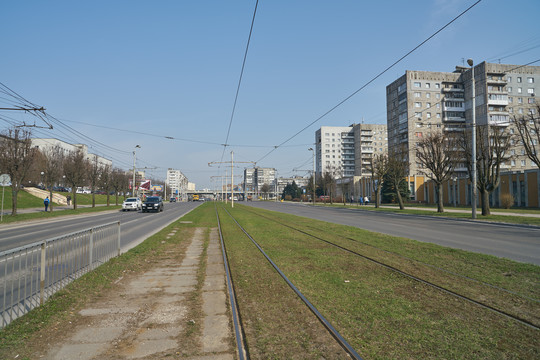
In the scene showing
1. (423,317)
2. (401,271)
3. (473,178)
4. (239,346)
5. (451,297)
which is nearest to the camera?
(239,346)

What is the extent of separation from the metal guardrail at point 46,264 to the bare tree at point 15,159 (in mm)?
25995

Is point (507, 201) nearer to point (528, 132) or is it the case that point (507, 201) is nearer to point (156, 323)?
point (528, 132)

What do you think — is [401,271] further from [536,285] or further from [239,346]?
[239,346]

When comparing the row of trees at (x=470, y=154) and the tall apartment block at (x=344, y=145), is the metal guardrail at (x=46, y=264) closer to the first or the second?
the row of trees at (x=470, y=154)

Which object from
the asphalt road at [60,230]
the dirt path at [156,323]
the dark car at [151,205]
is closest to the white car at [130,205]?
the dark car at [151,205]

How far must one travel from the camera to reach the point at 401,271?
809cm

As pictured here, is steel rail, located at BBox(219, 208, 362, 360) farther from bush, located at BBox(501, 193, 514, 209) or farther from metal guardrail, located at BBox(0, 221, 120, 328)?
bush, located at BBox(501, 193, 514, 209)

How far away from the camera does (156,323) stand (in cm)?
500

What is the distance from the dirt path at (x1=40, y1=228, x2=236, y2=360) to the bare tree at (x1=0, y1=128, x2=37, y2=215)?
97.4ft

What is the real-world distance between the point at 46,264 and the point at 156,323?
4.67 metres

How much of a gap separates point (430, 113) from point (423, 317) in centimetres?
8841

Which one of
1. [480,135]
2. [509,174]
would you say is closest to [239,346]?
[480,135]

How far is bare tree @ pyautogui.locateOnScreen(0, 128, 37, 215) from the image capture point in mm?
29967

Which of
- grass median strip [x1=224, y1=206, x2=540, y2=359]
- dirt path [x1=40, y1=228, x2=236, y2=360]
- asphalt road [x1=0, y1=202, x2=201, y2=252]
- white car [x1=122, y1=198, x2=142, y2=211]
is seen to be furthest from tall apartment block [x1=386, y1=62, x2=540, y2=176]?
dirt path [x1=40, y1=228, x2=236, y2=360]
